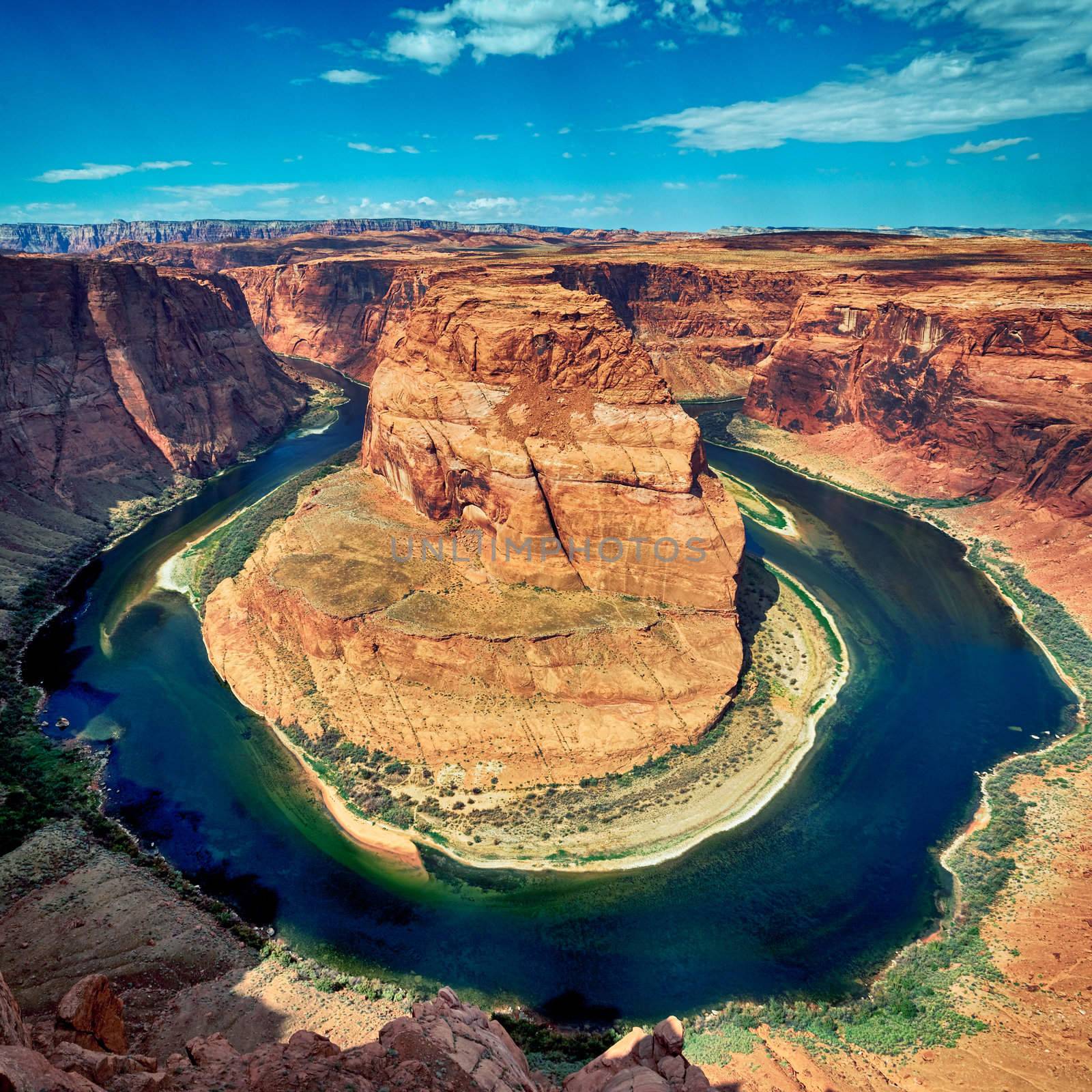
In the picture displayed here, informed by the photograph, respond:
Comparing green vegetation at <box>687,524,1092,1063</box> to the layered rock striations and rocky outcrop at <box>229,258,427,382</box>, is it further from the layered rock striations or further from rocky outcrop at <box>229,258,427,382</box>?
rocky outcrop at <box>229,258,427,382</box>

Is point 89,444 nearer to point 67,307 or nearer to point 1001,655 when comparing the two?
point 67,307

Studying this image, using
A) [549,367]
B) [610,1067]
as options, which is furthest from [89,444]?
[610,1067]

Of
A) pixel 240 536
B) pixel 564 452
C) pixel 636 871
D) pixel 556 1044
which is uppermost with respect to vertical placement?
pixel 564 452

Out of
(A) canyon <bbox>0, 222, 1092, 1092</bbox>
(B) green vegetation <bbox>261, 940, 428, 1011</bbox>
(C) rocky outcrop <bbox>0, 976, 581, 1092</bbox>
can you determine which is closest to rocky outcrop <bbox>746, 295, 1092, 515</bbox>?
(A) canyon <bbox>0, 222, 1092, 1092</bbox>

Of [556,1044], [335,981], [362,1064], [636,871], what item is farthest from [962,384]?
[362,1064]

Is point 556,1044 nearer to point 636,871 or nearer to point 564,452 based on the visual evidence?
point 636,871

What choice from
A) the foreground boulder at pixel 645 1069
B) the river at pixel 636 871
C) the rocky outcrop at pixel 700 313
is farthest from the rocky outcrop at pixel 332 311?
the foreground boulder at pixel 645 1069
